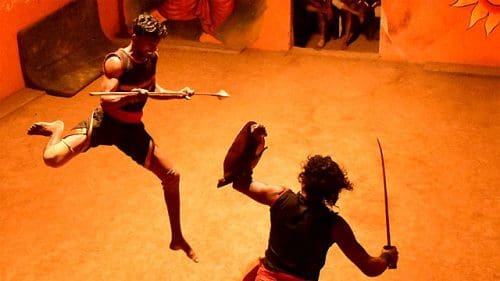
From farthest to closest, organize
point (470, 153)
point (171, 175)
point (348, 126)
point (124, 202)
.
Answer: point (348, 126), point (470, 153), point (124, 202), point (171, 175)

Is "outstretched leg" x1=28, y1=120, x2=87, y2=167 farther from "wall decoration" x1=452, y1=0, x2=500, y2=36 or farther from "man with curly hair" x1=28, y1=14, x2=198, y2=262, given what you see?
"wall decoration" x1=452, y1=0, x2=500, y2=36

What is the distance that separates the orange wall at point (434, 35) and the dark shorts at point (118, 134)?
18.3ft

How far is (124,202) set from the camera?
22.2ft

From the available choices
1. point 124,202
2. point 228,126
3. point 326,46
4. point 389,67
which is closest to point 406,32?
point 389,67

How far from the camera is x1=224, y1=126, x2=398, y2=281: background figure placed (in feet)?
12.2

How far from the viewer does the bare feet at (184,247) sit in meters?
5.53

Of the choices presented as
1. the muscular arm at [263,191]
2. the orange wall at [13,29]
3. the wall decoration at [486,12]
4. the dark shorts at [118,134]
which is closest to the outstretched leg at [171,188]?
the dark shorts at [118,134]

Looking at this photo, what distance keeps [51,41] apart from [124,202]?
3.72 m

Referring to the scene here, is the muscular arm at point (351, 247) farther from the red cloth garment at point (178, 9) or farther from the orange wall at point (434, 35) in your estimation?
the red cloth garment at point (178, 9)

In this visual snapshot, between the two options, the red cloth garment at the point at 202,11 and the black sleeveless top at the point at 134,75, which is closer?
the black sleeveless top at the point at 134,75

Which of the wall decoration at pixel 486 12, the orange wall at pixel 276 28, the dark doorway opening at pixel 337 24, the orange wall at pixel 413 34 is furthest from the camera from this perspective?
the dark doorway opening at pixel 337 24

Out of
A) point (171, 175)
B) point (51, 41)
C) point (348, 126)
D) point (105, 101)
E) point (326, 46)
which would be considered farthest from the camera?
point (326, 46)

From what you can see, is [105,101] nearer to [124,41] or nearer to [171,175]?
[171,175]

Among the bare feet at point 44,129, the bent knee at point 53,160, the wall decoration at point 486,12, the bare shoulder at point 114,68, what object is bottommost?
the wall decoration at point 486,12
